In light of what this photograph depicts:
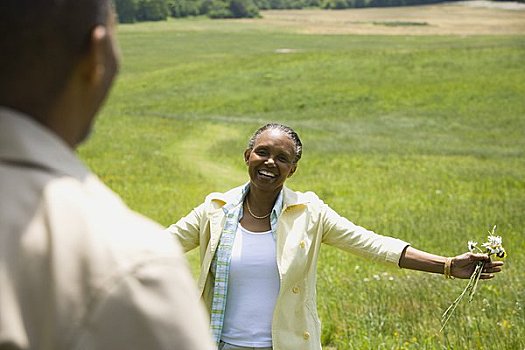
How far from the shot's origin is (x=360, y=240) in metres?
5.54

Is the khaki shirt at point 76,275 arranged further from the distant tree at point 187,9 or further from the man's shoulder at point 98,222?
the distant tree at point 187,9

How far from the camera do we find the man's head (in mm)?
1761

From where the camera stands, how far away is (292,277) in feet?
17.3

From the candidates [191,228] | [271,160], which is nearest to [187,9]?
[271,160]

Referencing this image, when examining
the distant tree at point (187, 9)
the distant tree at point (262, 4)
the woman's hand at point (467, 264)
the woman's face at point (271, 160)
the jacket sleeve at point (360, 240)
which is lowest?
the distant tree at point (262, 4)

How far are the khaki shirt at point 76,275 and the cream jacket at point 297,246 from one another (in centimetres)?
355

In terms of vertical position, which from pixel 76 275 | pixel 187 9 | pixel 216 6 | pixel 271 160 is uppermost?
pixel 76 275

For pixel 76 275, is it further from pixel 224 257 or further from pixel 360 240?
pixel 360 240

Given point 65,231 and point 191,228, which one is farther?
point 191,228

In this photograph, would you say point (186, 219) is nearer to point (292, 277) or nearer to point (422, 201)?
point (292, 277)

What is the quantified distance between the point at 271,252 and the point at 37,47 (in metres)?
3.67

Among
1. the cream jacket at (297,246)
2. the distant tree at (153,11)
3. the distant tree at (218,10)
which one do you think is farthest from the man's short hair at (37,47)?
the distant tree at (218,10)

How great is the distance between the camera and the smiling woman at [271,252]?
5.26 m

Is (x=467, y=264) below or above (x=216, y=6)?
above
